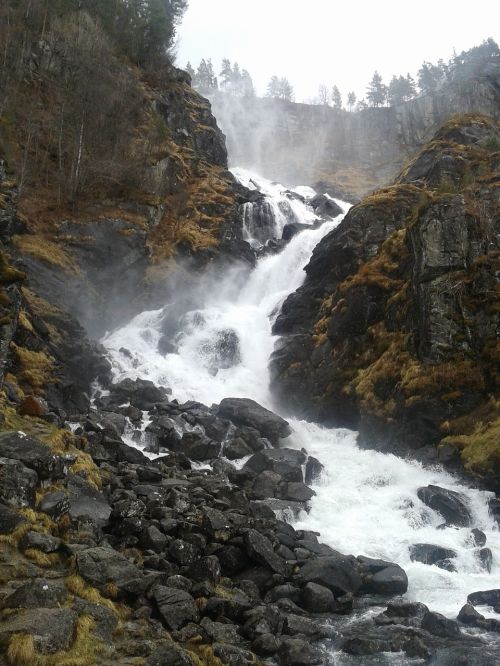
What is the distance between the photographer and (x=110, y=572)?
10.1 metres

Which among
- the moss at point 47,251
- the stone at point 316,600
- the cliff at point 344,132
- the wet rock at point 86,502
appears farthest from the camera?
the cliff at point 344,132

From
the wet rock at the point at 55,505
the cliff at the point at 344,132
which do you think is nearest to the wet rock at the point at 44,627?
the wet rock at the point at 55,505

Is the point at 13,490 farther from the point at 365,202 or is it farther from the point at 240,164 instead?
the point at 240,164

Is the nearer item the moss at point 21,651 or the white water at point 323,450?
the moss at point 21,651

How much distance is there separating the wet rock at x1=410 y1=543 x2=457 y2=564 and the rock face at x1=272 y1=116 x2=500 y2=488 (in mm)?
4956

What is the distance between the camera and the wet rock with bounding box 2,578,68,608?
7906 millimetres

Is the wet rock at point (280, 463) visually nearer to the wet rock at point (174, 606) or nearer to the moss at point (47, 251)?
the wet rock at point (174, 606)

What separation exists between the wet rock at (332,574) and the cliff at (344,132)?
233ft

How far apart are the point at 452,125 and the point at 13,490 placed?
44952 mm

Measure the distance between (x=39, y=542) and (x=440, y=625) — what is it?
9108mm

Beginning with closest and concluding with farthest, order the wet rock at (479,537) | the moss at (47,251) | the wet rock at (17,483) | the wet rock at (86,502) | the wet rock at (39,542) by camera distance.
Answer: the wet rock at (39,542)
the wet rock at (17,483)
the wet rock at (86,502)
the wet rock at (479,537)
the moss at (47,251)

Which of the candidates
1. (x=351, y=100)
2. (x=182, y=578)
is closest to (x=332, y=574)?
(x=182, y=578)

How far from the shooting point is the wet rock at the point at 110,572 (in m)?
9.73

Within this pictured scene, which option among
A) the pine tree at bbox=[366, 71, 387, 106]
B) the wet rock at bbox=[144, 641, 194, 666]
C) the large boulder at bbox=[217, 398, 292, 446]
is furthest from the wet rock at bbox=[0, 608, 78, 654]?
the pine tree at bbox=[366, 71, 387, 106]
